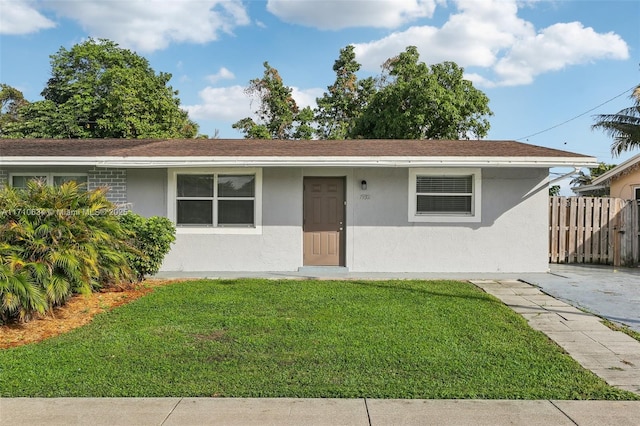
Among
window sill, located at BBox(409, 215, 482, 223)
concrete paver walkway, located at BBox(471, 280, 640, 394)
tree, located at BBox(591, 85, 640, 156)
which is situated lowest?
concrete paver walkway, located at BBox(471, 280, 640, 394)

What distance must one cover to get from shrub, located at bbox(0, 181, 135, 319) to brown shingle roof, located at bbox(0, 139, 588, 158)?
2963mm

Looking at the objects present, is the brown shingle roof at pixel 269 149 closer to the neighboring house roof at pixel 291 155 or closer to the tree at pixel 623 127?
the neighboring house roof at pixel 291 155

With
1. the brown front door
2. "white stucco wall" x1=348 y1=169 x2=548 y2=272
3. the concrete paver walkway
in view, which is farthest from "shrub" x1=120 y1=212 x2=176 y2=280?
the concrete paver walkway

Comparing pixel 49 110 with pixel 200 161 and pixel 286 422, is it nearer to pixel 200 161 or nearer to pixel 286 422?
pixel 200 161

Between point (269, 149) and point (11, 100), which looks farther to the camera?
point (11, 100)

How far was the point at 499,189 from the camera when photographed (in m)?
10.6

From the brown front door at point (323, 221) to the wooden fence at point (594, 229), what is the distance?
5898mm

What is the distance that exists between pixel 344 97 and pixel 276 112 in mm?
4717

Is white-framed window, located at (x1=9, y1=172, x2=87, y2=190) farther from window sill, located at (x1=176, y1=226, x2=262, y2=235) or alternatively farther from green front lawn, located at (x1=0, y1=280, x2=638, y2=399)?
green front lawn, located at (x1=0, y1=280, x2=638, y2=399)

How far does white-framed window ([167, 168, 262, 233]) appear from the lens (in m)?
10.6

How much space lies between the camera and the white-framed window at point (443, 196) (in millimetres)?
10531

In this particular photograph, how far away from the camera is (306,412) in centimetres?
367

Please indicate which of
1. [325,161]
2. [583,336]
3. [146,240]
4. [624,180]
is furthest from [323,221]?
[624,180]

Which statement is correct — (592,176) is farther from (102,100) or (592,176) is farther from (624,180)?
(102,100)
